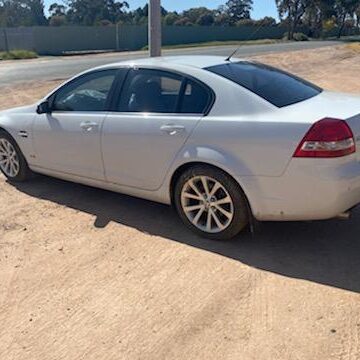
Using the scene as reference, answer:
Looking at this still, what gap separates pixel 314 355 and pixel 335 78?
52.5 feet

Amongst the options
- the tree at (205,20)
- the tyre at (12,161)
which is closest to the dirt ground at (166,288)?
the tyre at (12,161)

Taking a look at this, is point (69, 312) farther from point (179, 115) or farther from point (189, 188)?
point (179, 115)

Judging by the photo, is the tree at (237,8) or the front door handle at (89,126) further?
the tree at (237,8)

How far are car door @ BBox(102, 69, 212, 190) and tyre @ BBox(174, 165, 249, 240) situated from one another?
0.84 ft

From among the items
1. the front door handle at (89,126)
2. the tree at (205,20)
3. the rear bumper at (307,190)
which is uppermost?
the front door handle at (89,126)

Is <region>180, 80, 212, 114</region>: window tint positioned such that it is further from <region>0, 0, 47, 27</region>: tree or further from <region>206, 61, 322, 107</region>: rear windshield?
<region>0, 0, 47, 27</region>: tree

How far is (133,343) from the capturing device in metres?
3.01

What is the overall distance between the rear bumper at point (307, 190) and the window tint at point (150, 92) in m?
1.05

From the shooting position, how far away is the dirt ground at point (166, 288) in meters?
2.98

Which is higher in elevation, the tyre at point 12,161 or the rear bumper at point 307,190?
the rear bumper at point 307,190

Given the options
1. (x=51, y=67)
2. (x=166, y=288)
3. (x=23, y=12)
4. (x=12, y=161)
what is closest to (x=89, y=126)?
(x=12, y=161)

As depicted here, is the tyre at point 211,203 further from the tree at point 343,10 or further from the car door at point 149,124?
the tree at point 343,10

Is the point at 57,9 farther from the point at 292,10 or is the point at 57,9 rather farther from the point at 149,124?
the point at 149,124

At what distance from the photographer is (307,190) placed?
3.74m
